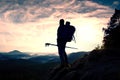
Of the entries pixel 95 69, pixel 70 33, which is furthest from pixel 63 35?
pixel 95 69

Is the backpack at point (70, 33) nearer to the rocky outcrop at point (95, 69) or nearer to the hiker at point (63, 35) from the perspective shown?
the hiker at point (63, 35)

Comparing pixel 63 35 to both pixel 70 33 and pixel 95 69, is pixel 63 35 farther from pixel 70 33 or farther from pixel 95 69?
pixel 95 69

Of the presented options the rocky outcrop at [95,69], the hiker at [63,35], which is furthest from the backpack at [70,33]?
the rocky outcrop at [95,69]

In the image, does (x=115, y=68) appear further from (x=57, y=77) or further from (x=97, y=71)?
(x=57, y=77)

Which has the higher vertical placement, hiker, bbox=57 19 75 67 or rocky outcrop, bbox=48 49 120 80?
hiker, bbox=57 19 75 67

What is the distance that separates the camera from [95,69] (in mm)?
17781

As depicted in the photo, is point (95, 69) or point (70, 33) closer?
point (95, 69)

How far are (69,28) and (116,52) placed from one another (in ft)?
11.9

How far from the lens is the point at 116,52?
20.4m

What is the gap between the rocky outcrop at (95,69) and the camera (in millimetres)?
16545

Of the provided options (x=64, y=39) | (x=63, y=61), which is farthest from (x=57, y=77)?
(x=64, y=39)

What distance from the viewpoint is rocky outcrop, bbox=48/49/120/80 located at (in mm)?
16545

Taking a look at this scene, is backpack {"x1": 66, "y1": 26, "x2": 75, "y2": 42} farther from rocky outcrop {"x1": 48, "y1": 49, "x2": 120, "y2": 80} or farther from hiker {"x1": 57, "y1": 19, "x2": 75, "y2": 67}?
rocky outcrop {"x1": 48, "y1": 49, "x2": 120, "y2": 80}

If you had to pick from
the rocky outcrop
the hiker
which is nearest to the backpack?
the hiker
